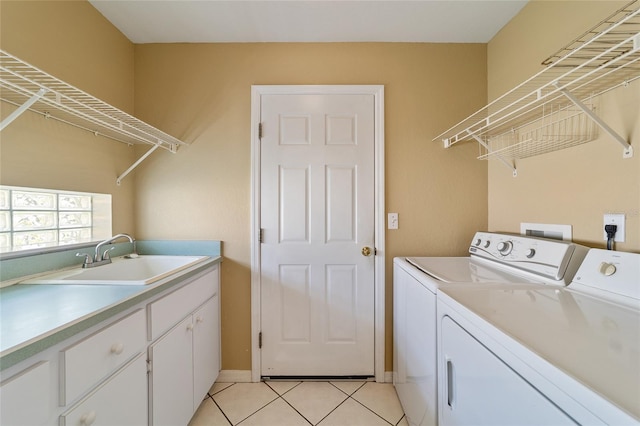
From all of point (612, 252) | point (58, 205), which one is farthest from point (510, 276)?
point (58, 205)

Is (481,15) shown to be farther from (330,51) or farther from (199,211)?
(199,211)

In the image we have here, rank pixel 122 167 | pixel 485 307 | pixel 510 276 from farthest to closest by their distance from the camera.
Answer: pixel 122 167
pixel 510 276
pixel 485 307

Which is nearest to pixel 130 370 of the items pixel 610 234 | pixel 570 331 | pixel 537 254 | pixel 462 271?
pixel 570 331

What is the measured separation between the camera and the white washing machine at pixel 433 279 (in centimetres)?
104

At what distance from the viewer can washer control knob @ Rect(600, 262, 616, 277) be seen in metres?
0.87

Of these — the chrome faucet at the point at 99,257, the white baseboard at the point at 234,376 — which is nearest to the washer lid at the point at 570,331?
the white baseboard at the point at 234,376

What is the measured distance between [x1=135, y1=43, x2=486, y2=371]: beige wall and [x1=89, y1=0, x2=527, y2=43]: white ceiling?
0.22ft

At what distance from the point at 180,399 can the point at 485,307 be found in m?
1.51

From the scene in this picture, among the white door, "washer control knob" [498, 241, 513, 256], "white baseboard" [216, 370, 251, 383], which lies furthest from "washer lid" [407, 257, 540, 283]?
"white baseboard" [216, 370, 251, 383]

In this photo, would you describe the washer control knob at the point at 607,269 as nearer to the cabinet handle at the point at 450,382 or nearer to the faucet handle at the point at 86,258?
the cabinet handle at the point at 450,382

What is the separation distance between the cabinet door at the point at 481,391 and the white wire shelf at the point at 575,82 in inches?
35.1

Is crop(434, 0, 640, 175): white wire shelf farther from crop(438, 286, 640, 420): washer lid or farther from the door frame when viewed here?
crop(438, 286, 640, 420): washer lid

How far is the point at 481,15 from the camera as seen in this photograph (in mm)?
1514

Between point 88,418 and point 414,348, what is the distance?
4.51 feet
